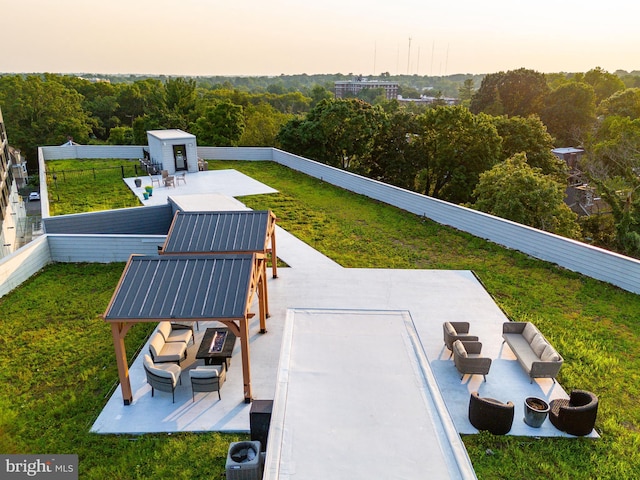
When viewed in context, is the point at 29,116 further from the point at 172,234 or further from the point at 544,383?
the point at 544,383

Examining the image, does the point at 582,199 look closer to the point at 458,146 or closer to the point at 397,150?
the point at 458,146

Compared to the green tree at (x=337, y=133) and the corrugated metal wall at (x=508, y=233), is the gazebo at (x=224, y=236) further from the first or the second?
the green tree at (x=337, y=133)

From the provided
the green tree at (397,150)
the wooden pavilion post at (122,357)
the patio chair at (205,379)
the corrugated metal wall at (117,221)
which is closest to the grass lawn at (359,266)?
the wooden pavilion post at (122,357)

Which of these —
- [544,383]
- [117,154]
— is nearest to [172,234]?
[544,383]

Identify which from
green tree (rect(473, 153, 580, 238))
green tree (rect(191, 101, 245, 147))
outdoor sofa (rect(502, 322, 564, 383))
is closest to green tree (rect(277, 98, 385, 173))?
green tree (rect(191, 101, 245, 147))

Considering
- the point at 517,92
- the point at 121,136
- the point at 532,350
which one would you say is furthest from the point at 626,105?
the point at 121,136

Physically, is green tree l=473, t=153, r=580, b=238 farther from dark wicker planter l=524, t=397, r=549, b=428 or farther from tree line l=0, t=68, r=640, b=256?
dark wicker planter l=524, t=397, r=549, b=428
